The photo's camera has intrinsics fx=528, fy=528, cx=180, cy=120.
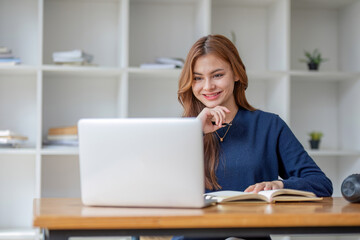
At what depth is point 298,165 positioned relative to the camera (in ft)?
6.56

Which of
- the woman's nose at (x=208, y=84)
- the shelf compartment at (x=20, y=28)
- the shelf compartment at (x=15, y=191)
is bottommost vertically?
the shelf compartment at (x=15, y=191)

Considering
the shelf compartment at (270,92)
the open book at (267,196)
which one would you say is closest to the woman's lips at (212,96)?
the open book at (267,196)

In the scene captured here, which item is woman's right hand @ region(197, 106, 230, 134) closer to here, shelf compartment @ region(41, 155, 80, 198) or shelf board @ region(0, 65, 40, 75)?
shelf board @ region(0, 65, 40, 75)

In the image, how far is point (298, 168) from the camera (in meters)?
1.99

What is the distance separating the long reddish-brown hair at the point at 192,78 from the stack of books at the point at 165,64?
3.03 ft

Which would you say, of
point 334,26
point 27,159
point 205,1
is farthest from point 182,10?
point 27,159

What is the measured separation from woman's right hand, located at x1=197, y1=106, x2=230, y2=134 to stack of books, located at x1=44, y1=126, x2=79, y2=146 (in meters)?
1.35

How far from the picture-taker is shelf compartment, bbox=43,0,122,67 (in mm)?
3430

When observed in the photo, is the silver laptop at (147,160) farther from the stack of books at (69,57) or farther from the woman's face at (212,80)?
the stack of books at (69,57)

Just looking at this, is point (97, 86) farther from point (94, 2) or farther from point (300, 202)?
point (300, 202)

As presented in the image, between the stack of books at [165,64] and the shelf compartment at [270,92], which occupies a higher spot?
the stack of books at [165,64]

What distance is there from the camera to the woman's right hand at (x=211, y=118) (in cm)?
194

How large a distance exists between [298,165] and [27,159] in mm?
1989

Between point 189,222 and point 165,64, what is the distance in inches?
81.7
